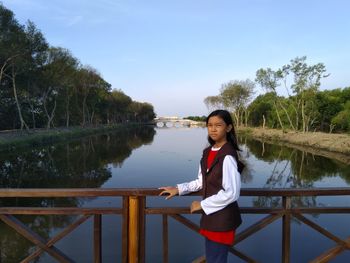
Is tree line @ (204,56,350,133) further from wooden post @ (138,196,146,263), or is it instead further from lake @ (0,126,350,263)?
wooden post @ (138,196,146,263)

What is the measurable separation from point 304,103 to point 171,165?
3459cm

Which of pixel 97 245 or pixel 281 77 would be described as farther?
pixel 281 77

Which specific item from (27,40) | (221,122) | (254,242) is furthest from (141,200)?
(27,40)

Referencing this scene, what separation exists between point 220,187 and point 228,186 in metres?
0.16

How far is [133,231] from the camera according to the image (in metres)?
3.86

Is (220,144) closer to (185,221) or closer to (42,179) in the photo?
(185,221)

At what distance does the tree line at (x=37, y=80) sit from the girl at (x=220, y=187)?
105 ft

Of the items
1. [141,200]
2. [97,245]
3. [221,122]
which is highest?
[221,122]

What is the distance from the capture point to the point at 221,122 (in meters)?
3.20

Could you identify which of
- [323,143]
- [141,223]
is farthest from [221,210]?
[323,143]

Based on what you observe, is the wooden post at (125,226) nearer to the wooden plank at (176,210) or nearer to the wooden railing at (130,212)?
the wooden railing at (130,212)

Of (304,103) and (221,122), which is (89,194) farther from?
(304,103)

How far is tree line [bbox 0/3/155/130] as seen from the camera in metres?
31.9

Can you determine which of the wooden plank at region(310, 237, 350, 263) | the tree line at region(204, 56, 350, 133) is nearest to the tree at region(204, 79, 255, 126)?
the tree line at region(204, 56, 350, 133)
